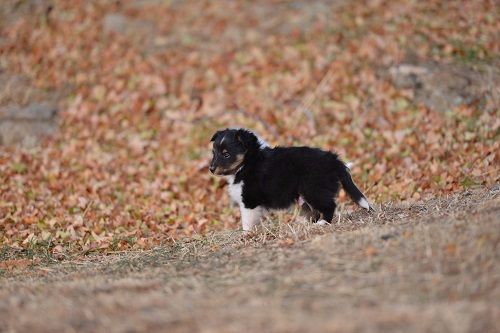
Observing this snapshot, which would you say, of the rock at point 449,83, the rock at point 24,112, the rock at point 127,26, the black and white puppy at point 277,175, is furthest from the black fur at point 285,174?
the rock at point 127,26

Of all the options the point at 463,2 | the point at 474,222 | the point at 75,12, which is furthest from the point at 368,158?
the point at 75,12

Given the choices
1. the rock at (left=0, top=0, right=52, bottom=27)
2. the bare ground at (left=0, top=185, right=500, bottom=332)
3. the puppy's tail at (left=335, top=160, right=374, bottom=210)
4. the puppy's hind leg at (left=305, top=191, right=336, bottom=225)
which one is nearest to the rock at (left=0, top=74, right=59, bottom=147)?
the rock at (left=0, top=0, right=52, bottom=27)

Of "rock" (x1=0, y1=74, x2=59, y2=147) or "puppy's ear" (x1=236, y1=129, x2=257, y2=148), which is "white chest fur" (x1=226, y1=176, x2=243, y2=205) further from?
"rock" (x1=0, y1=74, x2=59, y2=147)

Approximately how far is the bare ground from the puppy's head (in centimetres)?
128

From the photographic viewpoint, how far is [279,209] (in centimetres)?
796

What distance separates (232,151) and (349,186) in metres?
1.55

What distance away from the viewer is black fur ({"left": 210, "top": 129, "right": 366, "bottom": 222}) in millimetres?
7742

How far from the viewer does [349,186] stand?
772 cm

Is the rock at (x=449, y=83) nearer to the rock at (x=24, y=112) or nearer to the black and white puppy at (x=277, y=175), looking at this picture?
the black and white puppy at (x=277, y=175)

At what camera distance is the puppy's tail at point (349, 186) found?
770 centimetres

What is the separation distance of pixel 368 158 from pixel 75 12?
1028cm

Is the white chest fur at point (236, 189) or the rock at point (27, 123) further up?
the rock at point (27, 123)

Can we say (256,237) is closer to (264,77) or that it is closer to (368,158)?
(368,158)

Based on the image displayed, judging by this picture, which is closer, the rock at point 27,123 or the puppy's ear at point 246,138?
the puppy's ear at point 246,138
